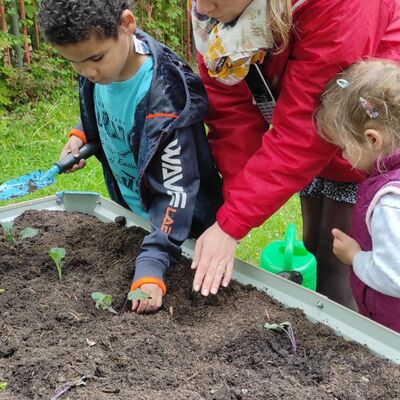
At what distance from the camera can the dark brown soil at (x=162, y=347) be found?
1.45 m

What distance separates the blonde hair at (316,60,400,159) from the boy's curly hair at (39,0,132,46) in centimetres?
65

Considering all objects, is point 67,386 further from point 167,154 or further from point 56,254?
point 167,154

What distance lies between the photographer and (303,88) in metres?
1.73

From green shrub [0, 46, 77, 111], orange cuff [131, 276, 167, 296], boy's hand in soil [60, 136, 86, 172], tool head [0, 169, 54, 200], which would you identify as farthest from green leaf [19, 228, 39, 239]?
green shrub [0, 46, 77, 111]

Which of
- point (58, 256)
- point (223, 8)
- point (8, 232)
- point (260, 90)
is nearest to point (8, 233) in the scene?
point (8, 232)

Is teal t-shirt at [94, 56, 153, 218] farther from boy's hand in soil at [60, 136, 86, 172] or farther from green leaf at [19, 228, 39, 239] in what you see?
green leaf at [19, 228, 39, 239]

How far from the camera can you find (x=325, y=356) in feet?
5.20

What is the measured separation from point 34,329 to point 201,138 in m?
0.78

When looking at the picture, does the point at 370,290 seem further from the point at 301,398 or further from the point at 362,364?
the point at 301,398

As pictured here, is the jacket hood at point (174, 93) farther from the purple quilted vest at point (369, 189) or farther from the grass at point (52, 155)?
the grass at point (52, 155)

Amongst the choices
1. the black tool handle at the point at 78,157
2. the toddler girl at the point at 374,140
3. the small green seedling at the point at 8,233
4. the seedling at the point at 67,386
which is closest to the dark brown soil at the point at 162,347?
the seedling at the point at 67,386

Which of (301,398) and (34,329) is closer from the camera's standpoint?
(301,398)

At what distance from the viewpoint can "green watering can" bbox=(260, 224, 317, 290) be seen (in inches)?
98.5

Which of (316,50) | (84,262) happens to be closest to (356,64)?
(316,50)
